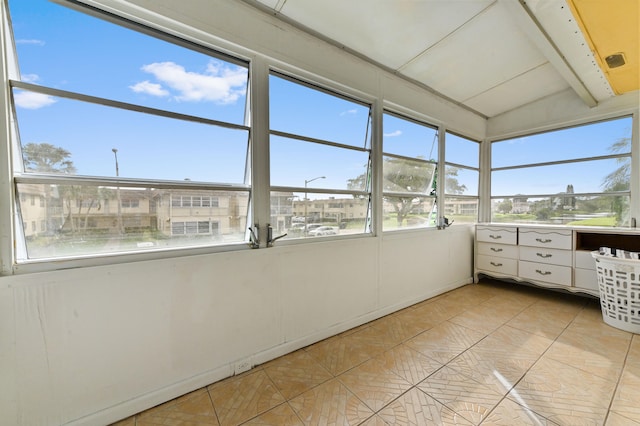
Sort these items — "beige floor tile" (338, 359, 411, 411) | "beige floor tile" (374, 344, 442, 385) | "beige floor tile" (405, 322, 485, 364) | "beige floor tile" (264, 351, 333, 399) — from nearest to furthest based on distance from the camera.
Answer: "beige floor tile" (338, 359, 411, 411) → "beige floor tile" (264, 351, 333, 399) → "beige floor tile" (374, 344, 442, 385) → "beige floor tile" (405, 322, 485, 364)

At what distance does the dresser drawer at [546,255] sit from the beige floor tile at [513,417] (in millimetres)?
2699

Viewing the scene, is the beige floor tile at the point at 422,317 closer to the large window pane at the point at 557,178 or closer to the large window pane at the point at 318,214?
the large window pane at the point at 318,214

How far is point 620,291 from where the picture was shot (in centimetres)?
273

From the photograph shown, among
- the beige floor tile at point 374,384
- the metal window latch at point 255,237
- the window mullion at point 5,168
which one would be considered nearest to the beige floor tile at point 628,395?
the beige floor tile at point 374,384

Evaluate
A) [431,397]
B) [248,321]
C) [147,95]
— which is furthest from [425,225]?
[147,95]

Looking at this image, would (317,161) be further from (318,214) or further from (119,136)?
(119,136)

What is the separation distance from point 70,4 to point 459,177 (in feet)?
A: 15.7

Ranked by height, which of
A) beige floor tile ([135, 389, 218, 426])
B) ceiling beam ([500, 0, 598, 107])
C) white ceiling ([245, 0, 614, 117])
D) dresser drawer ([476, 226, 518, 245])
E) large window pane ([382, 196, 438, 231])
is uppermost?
white ceiling ([245, 0, 614, 117])

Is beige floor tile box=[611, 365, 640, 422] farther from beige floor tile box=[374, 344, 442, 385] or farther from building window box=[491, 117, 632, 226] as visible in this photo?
building window box=[491, 117, 632, 226]

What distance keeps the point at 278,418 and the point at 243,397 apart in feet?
1.09

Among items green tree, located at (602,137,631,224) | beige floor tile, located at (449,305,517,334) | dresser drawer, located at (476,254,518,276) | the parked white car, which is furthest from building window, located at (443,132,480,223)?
the parked white car

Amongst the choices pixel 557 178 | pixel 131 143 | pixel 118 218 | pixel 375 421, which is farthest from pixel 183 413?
pixel 557 178

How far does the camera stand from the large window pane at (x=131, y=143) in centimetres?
147

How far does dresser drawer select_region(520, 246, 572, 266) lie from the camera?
11.1ft
